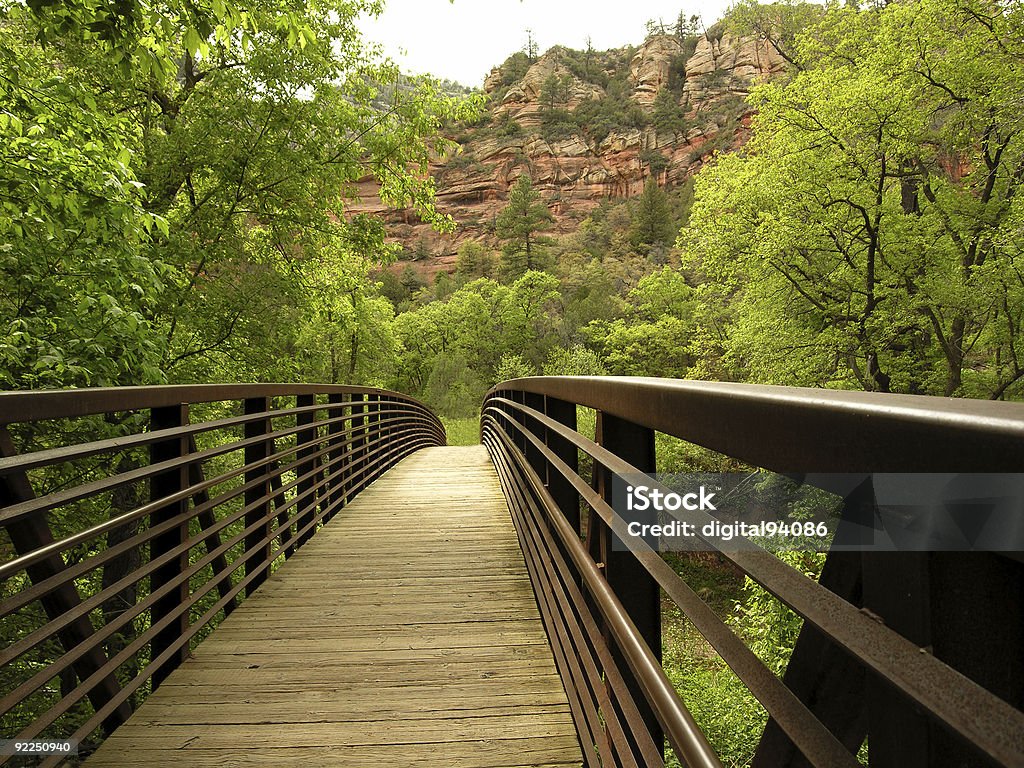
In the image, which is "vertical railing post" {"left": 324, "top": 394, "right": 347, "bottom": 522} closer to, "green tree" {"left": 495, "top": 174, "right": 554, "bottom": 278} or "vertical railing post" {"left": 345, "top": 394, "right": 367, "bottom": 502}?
"vertical railing post" {"left": 345, "top": 394, "right": 367, "bottom": 502}

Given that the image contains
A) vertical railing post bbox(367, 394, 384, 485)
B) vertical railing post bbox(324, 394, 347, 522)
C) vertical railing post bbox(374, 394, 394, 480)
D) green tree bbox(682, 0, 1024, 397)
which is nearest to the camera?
vertical railing post bbox(324, 394, 347, 522)

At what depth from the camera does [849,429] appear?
58 centimetres

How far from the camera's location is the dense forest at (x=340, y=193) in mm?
4852

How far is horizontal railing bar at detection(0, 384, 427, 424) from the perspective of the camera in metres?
1.88

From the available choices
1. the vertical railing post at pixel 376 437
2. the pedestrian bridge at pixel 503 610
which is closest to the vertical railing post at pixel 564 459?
the pedestrian bridge at pixel 503 610

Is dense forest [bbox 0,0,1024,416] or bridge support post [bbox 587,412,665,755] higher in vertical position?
dense forest [bbox 0,0,1024,416]

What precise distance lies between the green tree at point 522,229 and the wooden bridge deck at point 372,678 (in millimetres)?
54742

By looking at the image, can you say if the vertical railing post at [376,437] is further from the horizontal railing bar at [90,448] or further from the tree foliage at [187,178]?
the horizontal railing bar at [90,448]

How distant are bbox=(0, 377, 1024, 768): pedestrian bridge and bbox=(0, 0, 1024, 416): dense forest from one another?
1923mm

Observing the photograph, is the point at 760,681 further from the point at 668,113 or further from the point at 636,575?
the point at 668,113

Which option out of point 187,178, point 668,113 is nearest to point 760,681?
point 187,178

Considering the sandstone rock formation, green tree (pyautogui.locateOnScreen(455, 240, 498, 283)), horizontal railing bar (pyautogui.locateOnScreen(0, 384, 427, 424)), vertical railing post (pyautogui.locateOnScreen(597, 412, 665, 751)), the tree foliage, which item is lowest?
vertical railing post (pyautogui.locateOnScreen(597, 412, 665, 751))

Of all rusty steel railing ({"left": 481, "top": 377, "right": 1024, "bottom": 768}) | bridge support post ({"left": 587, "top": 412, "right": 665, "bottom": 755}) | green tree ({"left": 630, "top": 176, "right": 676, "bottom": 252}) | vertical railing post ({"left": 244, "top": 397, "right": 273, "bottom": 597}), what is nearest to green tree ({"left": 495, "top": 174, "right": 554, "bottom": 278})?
green tree ({"left": 630, "top": 176, "right": 676, "bottom": 252})

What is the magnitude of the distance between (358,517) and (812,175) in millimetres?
12578
